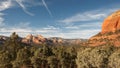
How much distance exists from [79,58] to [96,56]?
9.83m

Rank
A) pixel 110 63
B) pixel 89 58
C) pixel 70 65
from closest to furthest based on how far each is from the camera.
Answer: pixel 110 63, pixel 89 58, pixel 70 65

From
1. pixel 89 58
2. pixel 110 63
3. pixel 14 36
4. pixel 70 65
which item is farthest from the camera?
pixel 14 36

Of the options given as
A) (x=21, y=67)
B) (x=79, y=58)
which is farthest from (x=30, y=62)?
(x=79, y=58)

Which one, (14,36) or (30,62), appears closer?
(30,62)

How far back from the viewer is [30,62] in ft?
438

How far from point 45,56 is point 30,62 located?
8018 mm

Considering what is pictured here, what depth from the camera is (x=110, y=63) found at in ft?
351

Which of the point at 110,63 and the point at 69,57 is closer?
the point at 110,63

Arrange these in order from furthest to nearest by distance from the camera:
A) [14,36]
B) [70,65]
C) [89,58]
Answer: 1. [14,36]
2. [70,65]
3. [89,58]

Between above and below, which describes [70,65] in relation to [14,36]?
below

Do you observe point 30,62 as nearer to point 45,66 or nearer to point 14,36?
point 45,66

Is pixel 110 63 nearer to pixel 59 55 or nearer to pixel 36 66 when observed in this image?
pixel 59 55

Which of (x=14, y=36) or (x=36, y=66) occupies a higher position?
(x=14, y=36)

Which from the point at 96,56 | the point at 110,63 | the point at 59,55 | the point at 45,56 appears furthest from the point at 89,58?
the point at 45,56
